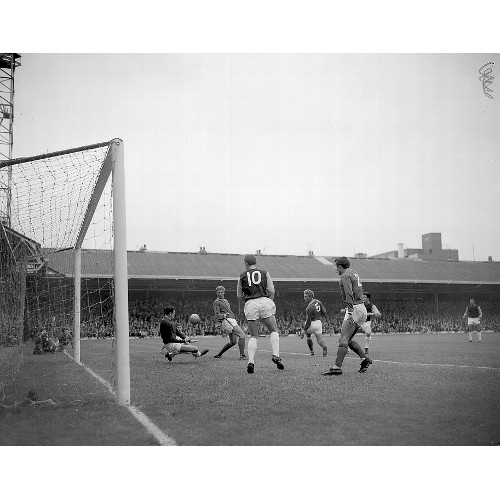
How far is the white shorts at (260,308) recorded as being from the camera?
346 inches

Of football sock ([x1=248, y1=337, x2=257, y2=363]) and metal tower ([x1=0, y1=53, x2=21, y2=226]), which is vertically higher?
metal tower ([x1=0, y1=53, x2=21, y2=226])

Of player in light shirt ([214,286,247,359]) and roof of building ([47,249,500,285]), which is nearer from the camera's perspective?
player in light shirt ([214,286,247,359])

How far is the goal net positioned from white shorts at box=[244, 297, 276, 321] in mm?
2151

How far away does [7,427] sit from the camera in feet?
15.8

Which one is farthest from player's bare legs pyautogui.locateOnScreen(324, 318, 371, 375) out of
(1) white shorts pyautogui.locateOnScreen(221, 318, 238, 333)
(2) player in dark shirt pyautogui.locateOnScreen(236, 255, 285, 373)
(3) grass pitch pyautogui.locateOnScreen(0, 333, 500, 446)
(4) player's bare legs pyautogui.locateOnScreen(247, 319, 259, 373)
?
(1) white shorts pyautogui.locateOnScreen(221, 318, 238, 333)

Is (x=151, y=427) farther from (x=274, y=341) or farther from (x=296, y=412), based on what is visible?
(x=274, y=341)

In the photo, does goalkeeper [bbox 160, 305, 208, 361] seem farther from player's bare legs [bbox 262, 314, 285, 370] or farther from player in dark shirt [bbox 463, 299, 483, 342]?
player in dark shirt [bbox 463, 299, 483, 342]

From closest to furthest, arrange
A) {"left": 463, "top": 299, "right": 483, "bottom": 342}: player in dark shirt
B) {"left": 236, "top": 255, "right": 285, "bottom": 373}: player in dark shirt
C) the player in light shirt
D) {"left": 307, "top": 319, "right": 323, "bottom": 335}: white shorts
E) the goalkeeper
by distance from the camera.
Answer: {"left": 236, "top": 255, "right": 285, "bottom": 373}: player in dark shirt
the goalkeeper
the player in light shirt
{"left": 307, "top": 319, "right": 323, "bottom": 335}: white shorts
{"left": 463, "top": 299, "right": 483, "bottom": 342}: player in dark shirt

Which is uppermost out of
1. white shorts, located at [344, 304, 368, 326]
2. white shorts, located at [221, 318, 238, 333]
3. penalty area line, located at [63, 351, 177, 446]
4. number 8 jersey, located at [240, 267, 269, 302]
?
number 8 jersey, located at [240, 267, 269, 302]

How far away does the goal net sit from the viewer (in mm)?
6238

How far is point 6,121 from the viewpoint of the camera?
9.38 m

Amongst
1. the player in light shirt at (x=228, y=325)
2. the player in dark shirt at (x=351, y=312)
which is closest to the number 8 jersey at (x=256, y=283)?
the player in dark shirt at (x=351, y=312)

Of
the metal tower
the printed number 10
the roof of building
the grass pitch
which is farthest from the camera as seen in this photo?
the roof of building

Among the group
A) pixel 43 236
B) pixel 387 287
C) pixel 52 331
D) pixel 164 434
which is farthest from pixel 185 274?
pixel 164 434
